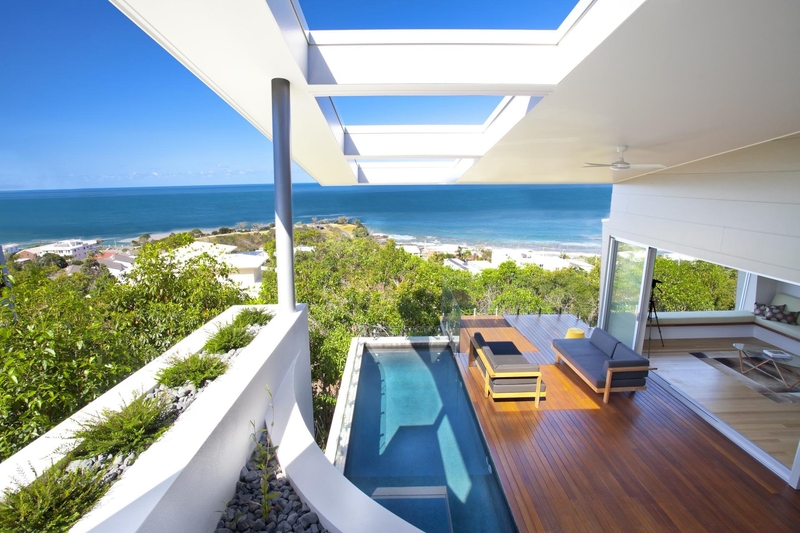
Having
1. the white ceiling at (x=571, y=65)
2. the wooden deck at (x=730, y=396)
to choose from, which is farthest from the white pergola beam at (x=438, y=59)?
the wooden deck at (x=730, y=396)

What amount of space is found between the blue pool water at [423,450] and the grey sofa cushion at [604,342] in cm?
225

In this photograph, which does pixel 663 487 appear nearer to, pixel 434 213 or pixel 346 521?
pixel 346 521

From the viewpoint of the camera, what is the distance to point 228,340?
3133mm

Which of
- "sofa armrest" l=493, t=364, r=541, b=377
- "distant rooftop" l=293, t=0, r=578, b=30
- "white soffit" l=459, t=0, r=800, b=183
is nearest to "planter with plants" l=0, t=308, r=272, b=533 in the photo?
"distant rooftop" l=293, t=0, r=578, b=30

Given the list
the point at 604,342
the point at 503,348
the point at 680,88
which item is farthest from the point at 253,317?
the point at 604,342

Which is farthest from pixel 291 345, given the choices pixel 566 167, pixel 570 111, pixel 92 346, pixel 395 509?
pixel 566 167

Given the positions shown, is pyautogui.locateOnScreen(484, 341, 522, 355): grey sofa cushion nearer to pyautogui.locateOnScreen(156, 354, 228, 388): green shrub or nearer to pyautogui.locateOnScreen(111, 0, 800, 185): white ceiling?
pyautogui.locateOnScreen(111, 0, 800, 185): white ceiling

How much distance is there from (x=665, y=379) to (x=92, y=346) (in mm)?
6964

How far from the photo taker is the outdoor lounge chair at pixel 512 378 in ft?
15.0

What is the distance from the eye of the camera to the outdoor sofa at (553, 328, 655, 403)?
15.5ft

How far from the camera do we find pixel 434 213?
3722cm

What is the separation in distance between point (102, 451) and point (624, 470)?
170 inches

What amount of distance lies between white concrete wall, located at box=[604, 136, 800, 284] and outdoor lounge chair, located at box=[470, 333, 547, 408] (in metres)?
2.69

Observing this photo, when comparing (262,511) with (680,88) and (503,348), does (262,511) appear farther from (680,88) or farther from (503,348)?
(503,348)
